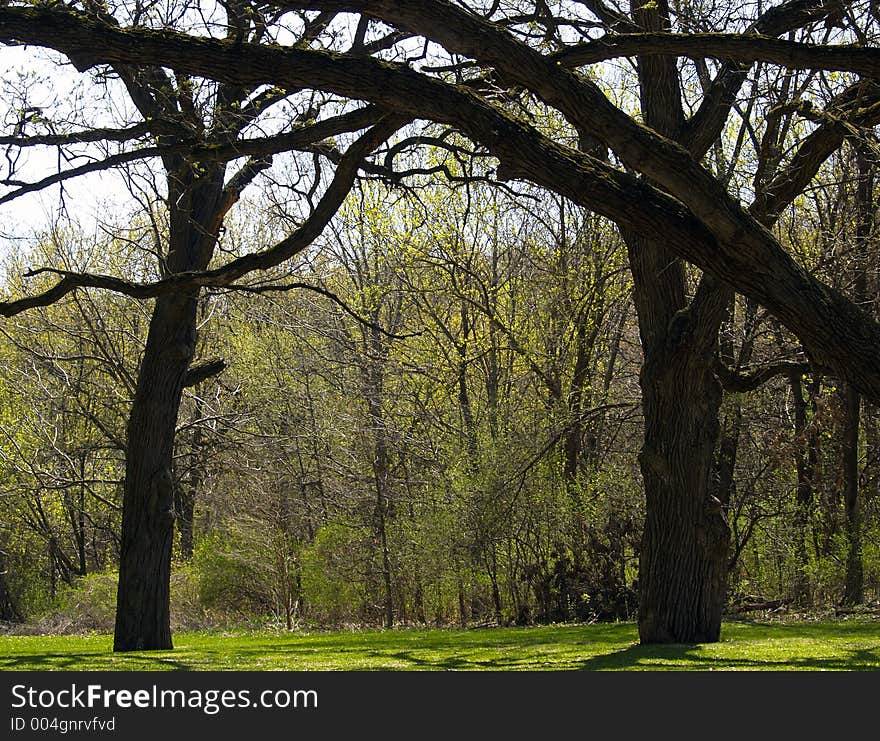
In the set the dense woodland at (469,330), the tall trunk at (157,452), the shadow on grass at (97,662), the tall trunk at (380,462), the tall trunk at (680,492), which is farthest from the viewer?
the tall trunk at (380,462)

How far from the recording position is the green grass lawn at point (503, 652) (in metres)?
9.52

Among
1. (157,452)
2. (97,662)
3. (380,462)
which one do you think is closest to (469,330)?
(380,462)

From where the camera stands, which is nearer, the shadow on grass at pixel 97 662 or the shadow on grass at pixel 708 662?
the shadow on grass at pixel 708 662

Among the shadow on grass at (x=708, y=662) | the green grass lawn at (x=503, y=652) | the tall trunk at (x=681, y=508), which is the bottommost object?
the shadow on grass at (x=708, y=662)

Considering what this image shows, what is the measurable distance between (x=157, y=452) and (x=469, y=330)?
34.1 ft

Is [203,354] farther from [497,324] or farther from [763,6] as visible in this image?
[763,6]

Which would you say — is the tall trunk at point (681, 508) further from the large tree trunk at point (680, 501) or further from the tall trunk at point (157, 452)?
the tall trunk at point (157, 452)

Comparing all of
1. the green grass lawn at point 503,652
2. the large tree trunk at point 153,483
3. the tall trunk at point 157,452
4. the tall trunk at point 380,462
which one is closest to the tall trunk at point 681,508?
the green grass lawn at point 503,652

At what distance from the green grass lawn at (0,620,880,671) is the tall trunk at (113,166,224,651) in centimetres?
64

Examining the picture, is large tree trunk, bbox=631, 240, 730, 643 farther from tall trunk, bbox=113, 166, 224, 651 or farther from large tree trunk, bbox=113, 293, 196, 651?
large tree trunk, bbox=113, 293, 196, 651

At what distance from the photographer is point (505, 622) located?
20125 millimetres

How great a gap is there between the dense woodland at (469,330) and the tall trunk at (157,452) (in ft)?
0.14

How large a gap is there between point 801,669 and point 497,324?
1316 centimetres
